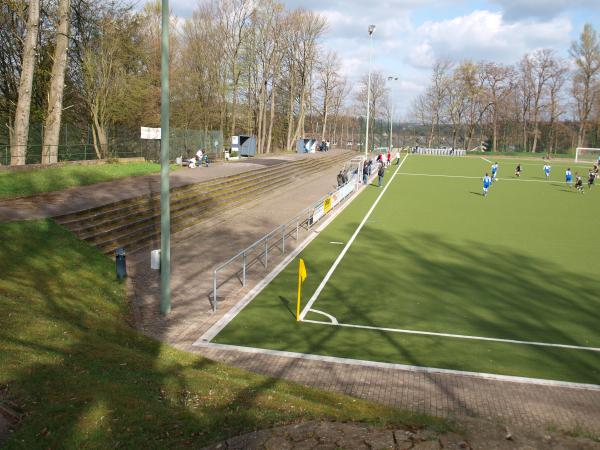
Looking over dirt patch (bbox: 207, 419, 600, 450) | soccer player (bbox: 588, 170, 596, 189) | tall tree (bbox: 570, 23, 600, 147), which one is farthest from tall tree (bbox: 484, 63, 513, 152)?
dirt patch (bbox: 207, 419, 600, 450)

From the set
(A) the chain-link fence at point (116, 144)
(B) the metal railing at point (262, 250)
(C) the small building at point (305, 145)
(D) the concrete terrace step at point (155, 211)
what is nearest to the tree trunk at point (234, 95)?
(A) the chain-link fence at point (116, 144)

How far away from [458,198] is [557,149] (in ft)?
257

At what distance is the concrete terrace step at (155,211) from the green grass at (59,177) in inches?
131

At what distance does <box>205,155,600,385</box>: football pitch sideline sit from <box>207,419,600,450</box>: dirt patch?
3.64 metres

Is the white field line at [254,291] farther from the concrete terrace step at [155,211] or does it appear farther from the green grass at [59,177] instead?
the green grass at [59,177]

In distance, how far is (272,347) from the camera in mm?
10805

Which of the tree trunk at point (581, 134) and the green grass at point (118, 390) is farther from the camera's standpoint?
the tree trunk at point (581, 134)

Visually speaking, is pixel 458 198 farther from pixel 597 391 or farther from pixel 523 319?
pixel 597 391

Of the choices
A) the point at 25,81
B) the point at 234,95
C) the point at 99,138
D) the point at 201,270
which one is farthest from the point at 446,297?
the point at 234,95

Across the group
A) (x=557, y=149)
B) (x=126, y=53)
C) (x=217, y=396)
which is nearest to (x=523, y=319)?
(x=217, y=396)

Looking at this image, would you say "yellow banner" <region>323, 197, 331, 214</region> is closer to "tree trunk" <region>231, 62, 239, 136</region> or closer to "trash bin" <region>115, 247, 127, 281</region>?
"trash bin" <region>115, 247, 127, 281</region>

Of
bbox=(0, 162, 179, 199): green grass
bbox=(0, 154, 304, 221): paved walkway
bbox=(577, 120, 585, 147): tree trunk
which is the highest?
bbox=(577, 120, 585, 147): tree trunk

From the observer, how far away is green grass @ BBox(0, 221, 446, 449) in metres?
6.05

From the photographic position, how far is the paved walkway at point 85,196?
54.8 feet
